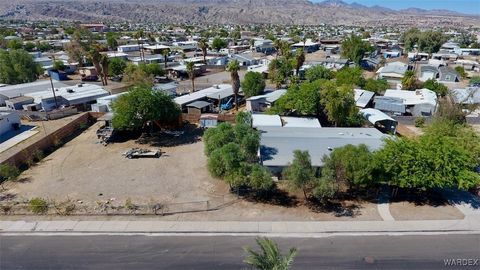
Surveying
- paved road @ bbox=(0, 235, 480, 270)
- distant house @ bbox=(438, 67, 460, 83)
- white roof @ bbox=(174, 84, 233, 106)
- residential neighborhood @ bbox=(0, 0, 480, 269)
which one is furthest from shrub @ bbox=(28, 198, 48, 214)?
distant house @ bbox=(438, 67, 460, 83)

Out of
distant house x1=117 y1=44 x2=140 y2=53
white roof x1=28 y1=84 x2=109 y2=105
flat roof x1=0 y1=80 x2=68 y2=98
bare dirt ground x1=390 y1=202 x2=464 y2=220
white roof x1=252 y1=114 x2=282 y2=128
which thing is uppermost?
distant house x1=117 y1=44 x2=140 y2=53

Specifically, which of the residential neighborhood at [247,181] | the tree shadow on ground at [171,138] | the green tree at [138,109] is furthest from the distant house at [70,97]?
the tree shadow on ground at [171,138]

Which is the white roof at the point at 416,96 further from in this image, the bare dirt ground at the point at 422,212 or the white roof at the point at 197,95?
the white roof at the point at 197,95

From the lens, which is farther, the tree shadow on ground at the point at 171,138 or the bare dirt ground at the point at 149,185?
the tree shadow on ground at the point at 171,138

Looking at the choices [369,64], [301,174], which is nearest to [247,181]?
[301,174]

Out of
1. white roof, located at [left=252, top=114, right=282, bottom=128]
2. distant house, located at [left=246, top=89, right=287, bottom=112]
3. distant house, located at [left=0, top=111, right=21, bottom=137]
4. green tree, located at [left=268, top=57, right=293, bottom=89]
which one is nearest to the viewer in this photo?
white roof, located at [left=252, top=114, right=282, bottom=128]

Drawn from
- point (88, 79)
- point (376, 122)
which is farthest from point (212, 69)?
point (376, 122)

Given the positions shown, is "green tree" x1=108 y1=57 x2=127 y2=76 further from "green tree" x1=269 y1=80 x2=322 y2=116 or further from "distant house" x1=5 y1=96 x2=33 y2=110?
"green tree" x1=269 y1=80 x2=322 y2=116
